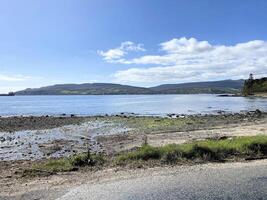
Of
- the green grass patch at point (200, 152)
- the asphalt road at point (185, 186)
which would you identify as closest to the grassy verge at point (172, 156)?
A: the green grass patch at point (200, 152)

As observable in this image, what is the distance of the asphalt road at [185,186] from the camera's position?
13172 mm

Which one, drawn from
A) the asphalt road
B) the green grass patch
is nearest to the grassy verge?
the green grass patch

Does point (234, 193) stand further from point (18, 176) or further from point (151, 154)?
point (18, 176)

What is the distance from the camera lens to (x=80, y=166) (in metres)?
18.9

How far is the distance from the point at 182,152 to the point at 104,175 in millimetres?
4943

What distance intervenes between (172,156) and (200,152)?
1613 mm

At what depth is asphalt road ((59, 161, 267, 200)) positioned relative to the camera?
13.2 metres

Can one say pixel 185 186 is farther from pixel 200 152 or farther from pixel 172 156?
pixel 200 152

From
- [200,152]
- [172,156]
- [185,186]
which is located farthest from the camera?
[200,152]

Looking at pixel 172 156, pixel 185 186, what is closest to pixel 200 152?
pixel 172 156

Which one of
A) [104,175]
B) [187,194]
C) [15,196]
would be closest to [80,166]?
[104,175]

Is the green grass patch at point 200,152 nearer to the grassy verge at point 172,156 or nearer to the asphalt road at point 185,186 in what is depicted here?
the grassy verge at point 172,156

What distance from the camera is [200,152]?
66.3 feet

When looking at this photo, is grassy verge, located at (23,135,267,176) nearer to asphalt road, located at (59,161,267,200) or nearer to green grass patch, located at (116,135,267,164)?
green grass patch, located at (116,135,267,164)
